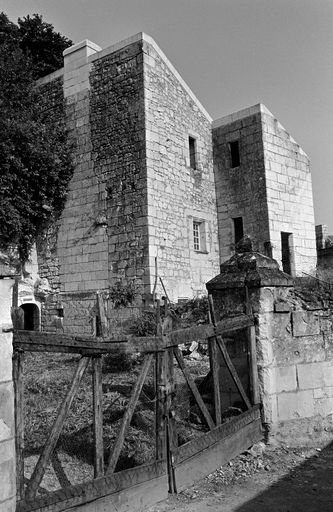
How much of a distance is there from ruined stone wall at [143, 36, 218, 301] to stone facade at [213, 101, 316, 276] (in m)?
0.45

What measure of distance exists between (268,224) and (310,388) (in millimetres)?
9024

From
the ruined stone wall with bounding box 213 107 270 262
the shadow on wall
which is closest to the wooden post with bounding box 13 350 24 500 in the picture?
the shadow on wall

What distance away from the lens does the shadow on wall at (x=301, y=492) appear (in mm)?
3471

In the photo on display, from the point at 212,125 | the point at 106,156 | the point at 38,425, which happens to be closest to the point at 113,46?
the point at 106,156

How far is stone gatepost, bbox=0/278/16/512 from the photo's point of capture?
237 centimetres

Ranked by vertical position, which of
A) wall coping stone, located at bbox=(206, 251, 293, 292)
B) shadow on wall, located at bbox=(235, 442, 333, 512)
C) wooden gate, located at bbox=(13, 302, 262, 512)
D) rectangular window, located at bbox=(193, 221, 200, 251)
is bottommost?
shadow on wall, located at bbox=(235, 442, 333, 512)

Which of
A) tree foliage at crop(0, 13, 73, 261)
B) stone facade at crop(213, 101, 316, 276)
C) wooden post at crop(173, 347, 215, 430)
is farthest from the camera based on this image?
stone facade at crop(213, 101, 316, 276)

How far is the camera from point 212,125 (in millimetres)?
15328

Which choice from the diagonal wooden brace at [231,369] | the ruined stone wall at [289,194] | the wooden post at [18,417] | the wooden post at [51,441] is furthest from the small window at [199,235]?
the wooden post at [18,417]

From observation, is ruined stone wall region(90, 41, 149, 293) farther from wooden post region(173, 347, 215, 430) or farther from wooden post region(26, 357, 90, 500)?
wooden post region(26, 357, 90, 500)

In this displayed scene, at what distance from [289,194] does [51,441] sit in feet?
43.0

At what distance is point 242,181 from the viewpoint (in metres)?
14.3

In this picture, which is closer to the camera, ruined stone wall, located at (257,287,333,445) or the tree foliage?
ruined stone wall, located at (257,287,333,445)

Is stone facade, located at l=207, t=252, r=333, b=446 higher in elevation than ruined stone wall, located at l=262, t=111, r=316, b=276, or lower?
lower
